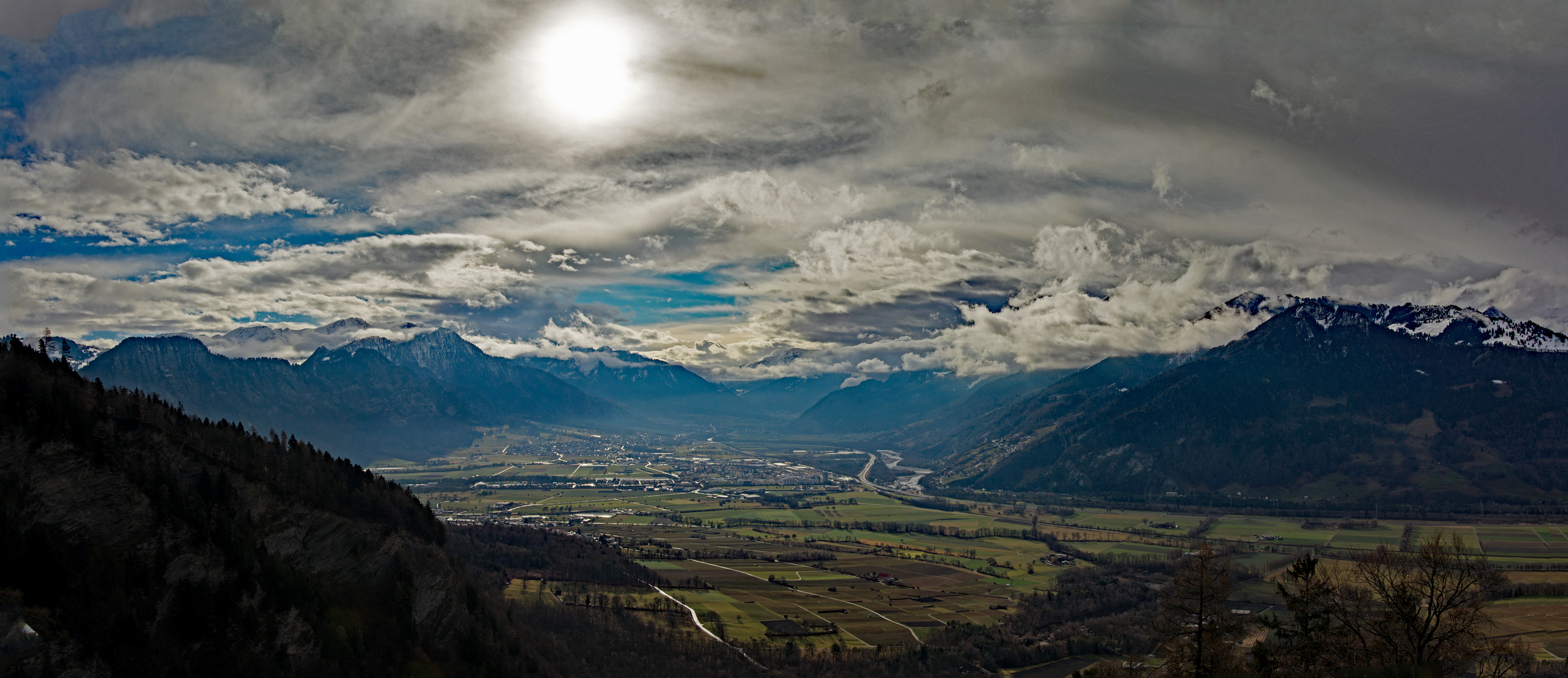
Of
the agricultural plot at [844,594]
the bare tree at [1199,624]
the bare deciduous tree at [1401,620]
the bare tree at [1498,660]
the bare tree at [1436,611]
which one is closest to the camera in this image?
A: the bare tree at [1436,611]

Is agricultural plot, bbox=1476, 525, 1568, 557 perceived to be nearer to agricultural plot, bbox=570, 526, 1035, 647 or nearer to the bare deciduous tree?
agricultural plot, bbox=570, 526, 1035, 647

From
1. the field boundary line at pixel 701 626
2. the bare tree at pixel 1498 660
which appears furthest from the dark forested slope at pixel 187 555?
the bare tree at pixel 1498 660

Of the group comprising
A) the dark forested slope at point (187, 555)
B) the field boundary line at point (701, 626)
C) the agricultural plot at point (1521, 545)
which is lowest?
the field boundary line at point (701, 626)

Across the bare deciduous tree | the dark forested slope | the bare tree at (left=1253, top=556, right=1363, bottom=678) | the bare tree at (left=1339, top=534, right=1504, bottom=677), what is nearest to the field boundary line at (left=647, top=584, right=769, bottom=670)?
the dark forested slope

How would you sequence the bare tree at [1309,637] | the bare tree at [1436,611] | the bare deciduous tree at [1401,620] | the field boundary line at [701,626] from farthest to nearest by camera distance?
the field boundary line at [701,626], the bare tree at [1309,637], the bare deciduous tree at [1401,620], the bare tree at [1436,611]

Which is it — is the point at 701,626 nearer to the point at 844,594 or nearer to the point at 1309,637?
the point at 844,594

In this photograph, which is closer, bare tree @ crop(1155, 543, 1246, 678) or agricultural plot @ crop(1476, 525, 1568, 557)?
bare tree @ crop(1155, 543, 1246, 678)

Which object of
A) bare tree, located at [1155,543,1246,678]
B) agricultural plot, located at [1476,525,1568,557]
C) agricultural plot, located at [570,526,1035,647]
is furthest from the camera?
agricultural plot, located at [1476,525,1568,557]

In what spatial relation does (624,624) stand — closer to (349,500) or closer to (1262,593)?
(349,500)

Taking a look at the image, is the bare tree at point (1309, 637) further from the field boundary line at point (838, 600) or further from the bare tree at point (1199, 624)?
the field boundary line at point (838, 600)
